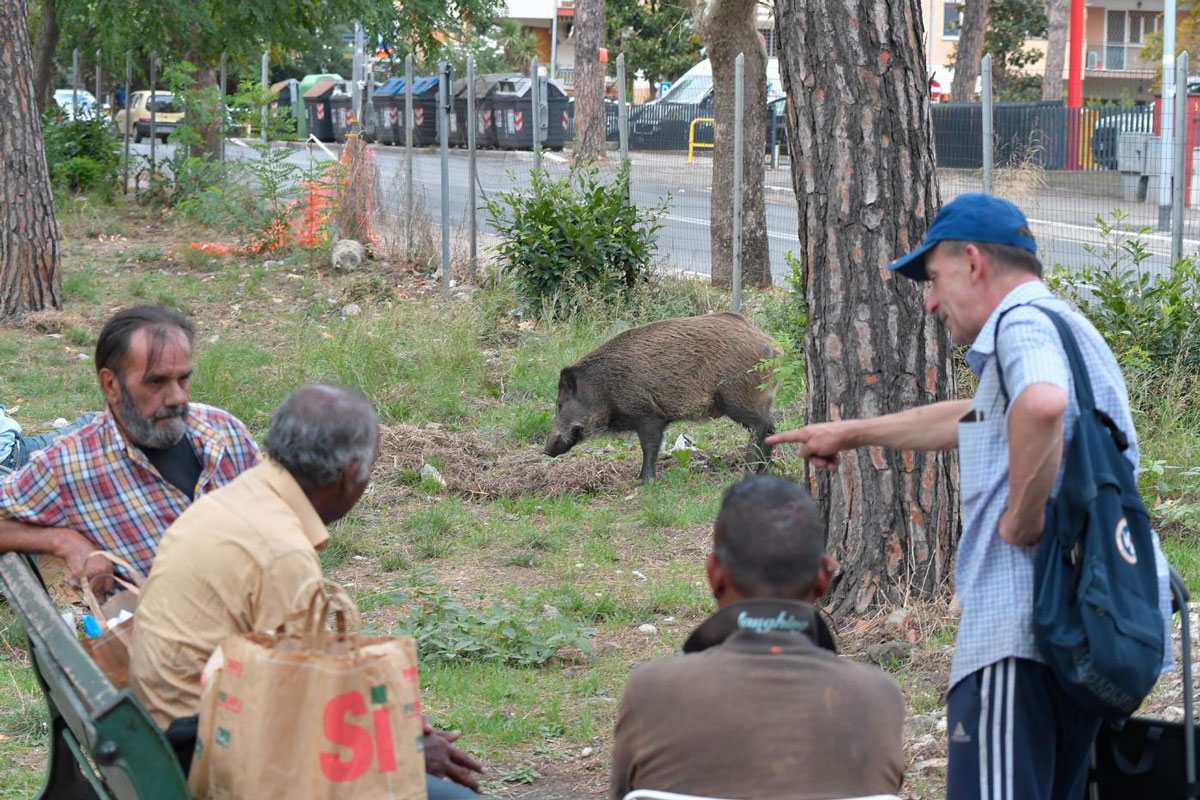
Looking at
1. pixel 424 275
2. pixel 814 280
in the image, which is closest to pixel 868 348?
pixel 814 280

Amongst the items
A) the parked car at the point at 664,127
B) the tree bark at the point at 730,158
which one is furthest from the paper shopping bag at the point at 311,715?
the parked car at the point at 664,127

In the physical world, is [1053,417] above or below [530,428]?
above

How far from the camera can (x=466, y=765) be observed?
3363mm

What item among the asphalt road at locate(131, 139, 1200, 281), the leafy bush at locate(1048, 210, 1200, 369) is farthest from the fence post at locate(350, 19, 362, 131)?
the leafy bush at locate(1048, 210, 1200, 369)

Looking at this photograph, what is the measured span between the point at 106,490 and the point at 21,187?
10.9m

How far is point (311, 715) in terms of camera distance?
2658mm

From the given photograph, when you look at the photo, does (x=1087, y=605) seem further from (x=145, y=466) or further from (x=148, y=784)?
(x=145, y=466)

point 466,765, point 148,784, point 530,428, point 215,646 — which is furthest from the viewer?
point 530,428

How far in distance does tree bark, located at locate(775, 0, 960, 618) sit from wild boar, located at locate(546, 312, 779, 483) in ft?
11.9

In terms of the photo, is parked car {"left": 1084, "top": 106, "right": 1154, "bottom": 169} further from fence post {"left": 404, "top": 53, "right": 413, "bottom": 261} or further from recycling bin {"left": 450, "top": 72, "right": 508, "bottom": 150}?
recycling bin {"left": 450, "top": 72, "right": 508, "bottom": 150}

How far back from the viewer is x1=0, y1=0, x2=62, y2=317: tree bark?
1371 cm

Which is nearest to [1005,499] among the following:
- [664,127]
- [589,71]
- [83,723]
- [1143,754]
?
[1143,754]

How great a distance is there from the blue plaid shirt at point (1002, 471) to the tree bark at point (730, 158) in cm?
1147

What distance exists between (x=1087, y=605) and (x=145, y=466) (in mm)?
2717
